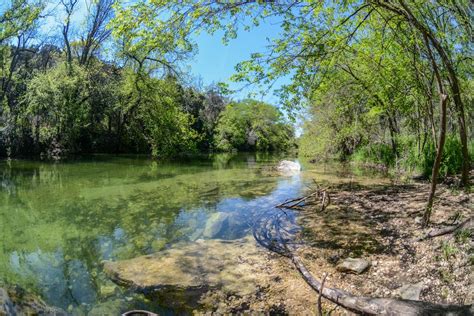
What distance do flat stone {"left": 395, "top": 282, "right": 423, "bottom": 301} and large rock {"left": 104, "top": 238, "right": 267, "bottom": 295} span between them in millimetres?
1850

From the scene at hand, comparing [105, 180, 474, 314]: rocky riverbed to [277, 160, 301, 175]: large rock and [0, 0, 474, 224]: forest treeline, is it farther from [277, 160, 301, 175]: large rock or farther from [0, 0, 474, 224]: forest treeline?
[277, 160, 301, 175]: large rock

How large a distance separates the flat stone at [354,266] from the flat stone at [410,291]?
0.73m

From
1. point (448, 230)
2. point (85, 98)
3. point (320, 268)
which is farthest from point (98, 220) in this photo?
point (85, 98)

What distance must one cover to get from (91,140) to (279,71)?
2752 cm

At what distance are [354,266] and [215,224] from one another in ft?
12.9

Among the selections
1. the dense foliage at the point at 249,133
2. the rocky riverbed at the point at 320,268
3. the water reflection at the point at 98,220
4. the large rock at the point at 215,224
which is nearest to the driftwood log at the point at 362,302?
the rocky riverbed at the point at 320,268

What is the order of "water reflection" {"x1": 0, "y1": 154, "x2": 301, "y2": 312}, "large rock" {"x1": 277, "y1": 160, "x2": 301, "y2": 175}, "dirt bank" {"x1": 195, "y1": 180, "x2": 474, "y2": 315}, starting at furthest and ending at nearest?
"large rock" {"x1": 277, "y1": 160, "x2": 301, "y2": 175} → "water reflection" {"x1": 0, "y1": 154, "x2": 301, "y2": 312} → "dirt bank" {"x1": 195, "y1": 180, "x2": 474, "y2": 315}

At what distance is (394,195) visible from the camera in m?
10.6

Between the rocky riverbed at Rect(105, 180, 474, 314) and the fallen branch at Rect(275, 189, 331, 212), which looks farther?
the fallen branch at Rect(275, 189, 331, 212)

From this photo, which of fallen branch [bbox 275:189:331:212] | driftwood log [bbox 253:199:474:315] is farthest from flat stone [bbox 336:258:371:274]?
fallen branch [bbox 275:189:331:212]

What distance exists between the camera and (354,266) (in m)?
5.41

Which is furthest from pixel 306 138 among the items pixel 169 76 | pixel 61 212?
pixel 61 212

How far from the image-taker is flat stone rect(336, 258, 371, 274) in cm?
534

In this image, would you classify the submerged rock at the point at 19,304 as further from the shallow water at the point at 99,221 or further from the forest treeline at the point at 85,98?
the forest treeline at the point at 85,98
